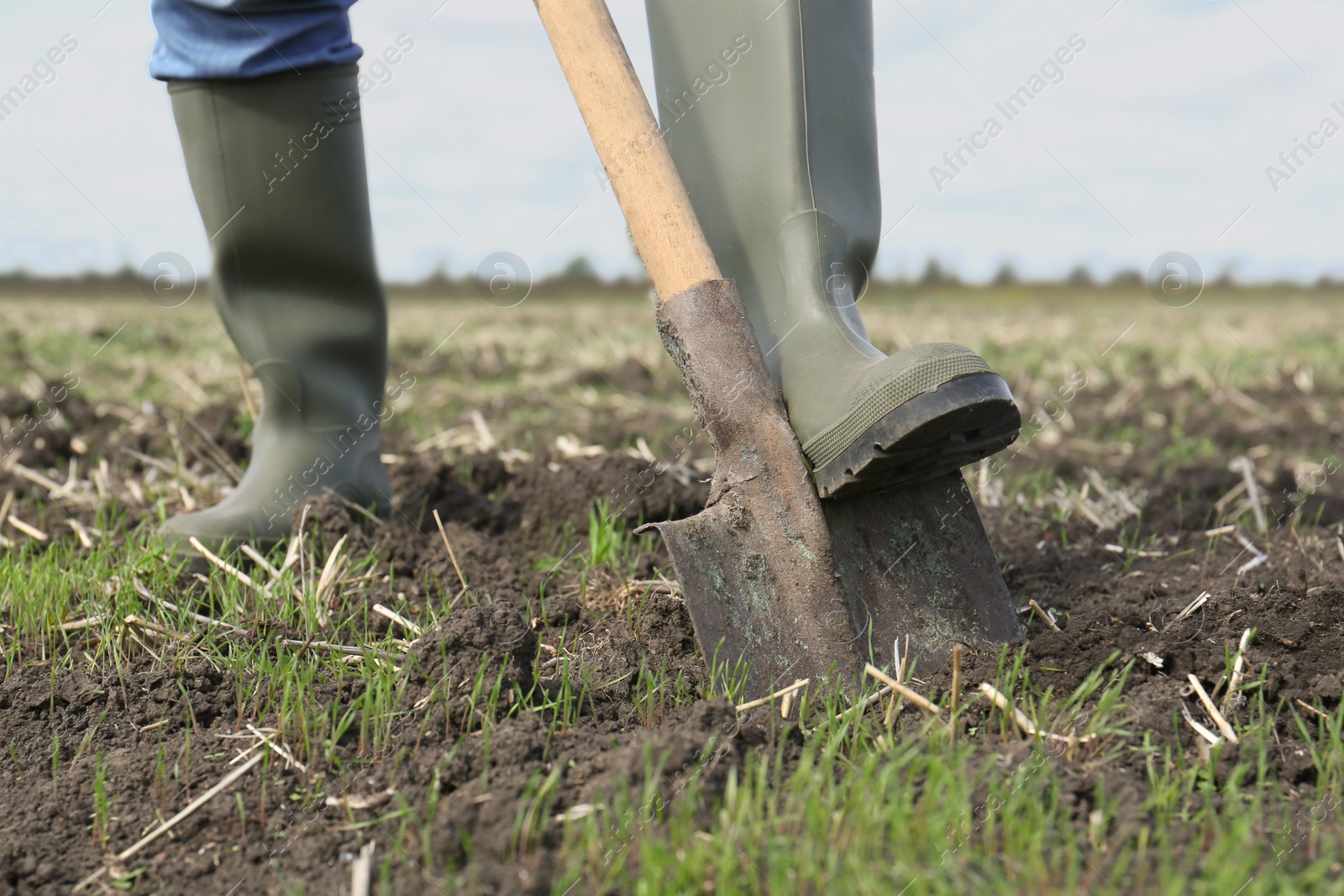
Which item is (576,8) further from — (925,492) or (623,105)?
(925,492)

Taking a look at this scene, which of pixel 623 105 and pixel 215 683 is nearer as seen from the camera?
pixel 215 683

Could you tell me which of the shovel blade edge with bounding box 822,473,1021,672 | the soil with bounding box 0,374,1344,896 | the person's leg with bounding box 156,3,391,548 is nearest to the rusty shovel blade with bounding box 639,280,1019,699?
the shovel blade edge with bounding box 822,473,1021,672

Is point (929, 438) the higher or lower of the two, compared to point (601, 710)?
higher

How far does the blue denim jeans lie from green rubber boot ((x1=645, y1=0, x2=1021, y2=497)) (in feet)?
2.57

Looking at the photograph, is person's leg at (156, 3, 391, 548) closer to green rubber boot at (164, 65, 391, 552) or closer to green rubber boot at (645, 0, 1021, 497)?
green rubber boot at (164, 65, 391, 552)

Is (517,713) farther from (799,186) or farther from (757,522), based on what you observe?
(799,186)

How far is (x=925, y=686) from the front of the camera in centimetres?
156

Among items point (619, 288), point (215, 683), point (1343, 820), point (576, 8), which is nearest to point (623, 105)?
point (576, 8)

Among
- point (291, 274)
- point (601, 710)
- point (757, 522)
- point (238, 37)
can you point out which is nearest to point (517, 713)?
point (601, 710)

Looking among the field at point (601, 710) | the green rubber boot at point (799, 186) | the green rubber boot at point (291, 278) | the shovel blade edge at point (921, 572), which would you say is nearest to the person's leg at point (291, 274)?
the green rubber boot at point (291, 278)

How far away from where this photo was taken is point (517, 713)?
1486 mm

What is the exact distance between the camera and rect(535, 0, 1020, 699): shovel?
167cm

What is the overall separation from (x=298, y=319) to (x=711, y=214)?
109 cm

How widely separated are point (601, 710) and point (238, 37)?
1680mm
